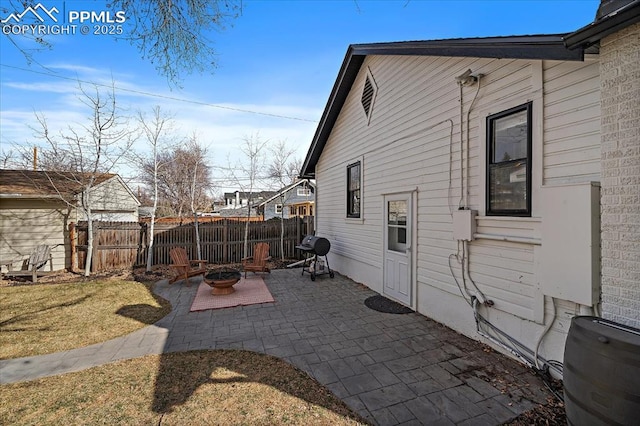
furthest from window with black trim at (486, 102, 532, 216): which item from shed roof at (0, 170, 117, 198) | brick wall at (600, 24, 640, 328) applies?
shed roof at (0, 170, 117, 198)

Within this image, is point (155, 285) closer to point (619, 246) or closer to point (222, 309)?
point (222, 309)

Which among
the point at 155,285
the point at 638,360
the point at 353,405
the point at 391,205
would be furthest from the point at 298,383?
the point at 155,285

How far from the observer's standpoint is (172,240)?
10.0m

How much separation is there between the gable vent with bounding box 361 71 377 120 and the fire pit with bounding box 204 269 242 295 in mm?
5056

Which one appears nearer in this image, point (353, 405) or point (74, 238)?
point (353, 405)

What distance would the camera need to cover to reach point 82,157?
27.6 ft

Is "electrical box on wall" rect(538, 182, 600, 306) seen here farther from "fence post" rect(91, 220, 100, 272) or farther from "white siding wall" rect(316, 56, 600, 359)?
"fence post" rect(91, 220, 100, 272)

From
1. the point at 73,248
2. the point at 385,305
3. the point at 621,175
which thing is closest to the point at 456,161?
the point at 621,175

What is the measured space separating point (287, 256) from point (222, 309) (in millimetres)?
5869

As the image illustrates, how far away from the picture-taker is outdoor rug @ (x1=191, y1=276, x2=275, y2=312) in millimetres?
5754

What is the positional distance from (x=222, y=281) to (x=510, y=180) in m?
5.63

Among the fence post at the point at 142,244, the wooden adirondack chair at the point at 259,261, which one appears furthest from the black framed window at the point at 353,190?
the fence post at the point at 142,244

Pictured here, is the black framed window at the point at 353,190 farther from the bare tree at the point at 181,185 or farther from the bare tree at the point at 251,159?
the bare tree at the point at 181,185

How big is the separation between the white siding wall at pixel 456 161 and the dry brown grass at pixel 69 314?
Answer: 500cm
